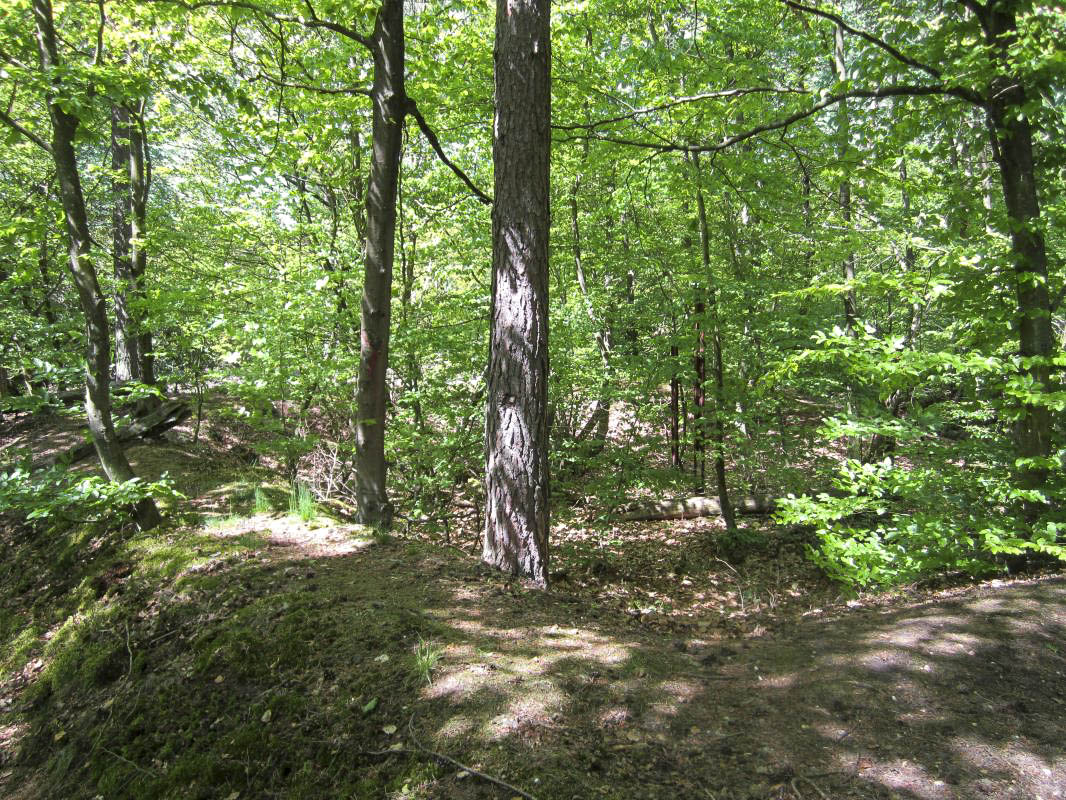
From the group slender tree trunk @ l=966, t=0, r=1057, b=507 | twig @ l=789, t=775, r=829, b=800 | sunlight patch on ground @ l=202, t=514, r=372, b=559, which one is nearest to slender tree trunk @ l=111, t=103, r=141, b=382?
sunlight patch on ground @ l=202, t=514, r=372, b=559

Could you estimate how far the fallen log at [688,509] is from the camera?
367 inches

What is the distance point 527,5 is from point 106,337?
13.6ft

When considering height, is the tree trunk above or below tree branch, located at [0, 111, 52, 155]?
below

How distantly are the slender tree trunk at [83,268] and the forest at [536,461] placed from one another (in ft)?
0.10

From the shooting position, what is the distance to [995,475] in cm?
401

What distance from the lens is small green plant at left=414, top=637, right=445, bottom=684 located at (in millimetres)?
2408

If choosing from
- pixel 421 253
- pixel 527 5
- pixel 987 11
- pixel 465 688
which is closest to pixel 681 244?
Answer: pixel 421 253

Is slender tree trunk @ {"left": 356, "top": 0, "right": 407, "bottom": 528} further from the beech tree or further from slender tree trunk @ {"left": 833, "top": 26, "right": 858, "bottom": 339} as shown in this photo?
slender tree trunk @ {"left": 833, "top": 26, "right": 858, "bottom": 339}

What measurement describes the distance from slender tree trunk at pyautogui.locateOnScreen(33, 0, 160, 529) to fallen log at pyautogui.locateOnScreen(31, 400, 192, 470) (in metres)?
3.90

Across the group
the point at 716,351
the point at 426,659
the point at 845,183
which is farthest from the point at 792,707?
the point at 845,183

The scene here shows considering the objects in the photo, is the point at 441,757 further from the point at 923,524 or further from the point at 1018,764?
the point at 923,524

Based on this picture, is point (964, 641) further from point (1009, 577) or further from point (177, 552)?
point (177, 552)

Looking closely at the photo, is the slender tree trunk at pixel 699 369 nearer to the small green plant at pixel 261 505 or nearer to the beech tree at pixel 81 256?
the small green plant at pixel 261 505

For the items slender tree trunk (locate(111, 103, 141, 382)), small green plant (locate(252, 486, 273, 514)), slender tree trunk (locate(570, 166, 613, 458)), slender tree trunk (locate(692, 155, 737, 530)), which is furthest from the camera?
slender tree trunk (locate(111, 103, 141, 382))
